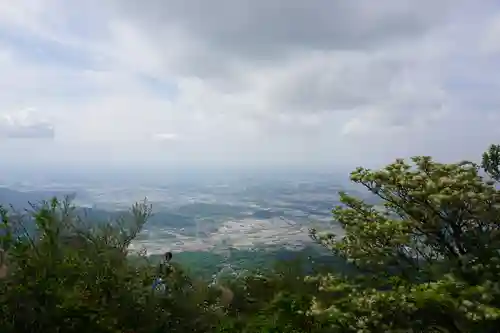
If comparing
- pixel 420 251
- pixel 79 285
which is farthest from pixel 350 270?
pixel 79 285

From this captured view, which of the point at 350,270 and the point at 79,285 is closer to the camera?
the point at 79,285

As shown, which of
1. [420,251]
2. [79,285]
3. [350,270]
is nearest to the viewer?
[79,285]

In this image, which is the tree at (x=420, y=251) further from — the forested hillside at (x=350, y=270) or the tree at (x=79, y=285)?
the tree at (x=79, y=285)

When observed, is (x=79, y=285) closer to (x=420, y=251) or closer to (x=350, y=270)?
(x=350, y=270)

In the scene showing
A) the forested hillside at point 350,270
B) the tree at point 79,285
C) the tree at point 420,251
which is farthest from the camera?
the tree at point 79,285

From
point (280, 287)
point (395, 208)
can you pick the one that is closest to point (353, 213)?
point (395, 208)

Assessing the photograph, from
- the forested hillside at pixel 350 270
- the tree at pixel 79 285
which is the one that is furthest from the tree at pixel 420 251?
the tree at pixel 79 285
